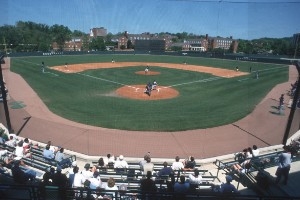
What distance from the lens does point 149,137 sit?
1474 centimetres

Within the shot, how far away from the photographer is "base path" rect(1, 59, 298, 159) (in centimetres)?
1333

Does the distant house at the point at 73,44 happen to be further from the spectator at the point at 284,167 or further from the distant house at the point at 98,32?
the spectator at the point at 284,167

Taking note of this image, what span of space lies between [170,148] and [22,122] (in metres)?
9.36

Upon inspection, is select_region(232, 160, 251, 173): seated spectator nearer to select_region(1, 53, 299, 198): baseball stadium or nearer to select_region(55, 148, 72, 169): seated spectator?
select_region(1, 53, 299, 198): baseball stadium

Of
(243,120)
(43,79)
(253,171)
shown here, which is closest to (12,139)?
(253,171)

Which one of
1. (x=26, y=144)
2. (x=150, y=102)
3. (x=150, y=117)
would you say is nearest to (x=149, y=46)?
(x=150, y=102)

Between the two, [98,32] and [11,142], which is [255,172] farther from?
[98,32]

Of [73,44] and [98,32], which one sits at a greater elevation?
[98,32]

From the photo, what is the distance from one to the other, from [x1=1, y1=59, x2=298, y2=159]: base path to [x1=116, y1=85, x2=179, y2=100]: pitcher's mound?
24.7ft

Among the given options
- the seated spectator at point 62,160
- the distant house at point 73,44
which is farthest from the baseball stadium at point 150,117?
the distant house at point 73,44

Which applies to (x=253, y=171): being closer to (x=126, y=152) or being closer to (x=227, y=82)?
(x=126, y=152)

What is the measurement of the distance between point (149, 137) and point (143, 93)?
10303 mm

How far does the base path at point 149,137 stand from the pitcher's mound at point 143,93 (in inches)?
296

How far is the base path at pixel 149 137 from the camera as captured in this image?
13.3 m
